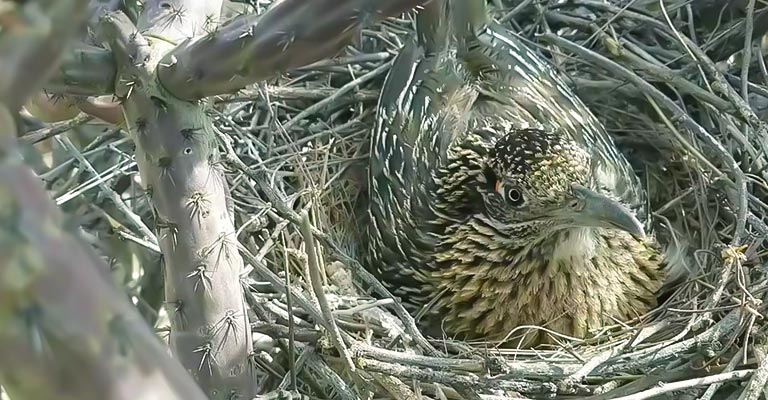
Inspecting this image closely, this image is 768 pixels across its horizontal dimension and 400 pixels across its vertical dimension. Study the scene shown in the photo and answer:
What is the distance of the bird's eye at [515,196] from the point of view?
2.41 metres

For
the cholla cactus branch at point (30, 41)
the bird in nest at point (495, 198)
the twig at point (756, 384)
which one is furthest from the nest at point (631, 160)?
the cholla cactus branch at point (30, 41)

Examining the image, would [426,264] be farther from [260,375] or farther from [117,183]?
[117,183]

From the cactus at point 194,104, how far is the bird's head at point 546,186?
887 millimetres

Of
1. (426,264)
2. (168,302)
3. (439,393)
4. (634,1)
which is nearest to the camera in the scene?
(168,302)

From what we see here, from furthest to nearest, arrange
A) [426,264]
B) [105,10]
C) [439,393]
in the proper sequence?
1. [426,264]
2. [439,393]
3. [105,10]

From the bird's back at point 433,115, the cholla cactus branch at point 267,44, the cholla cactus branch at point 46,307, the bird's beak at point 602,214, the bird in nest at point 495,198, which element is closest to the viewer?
the cholla cactus branch at point 46,307

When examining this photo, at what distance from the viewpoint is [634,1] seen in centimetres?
294

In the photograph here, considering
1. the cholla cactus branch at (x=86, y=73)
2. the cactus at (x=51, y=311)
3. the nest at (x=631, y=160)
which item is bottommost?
the nest at (x=631, y=160)

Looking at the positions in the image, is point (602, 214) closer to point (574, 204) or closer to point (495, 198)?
point (574, 204)

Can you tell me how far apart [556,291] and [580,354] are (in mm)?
311

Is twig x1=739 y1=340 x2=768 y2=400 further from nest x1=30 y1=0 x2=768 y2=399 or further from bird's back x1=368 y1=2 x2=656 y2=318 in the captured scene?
bird's back x1=368 y1=2 x2=656 y2=318

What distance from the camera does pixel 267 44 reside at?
145cm

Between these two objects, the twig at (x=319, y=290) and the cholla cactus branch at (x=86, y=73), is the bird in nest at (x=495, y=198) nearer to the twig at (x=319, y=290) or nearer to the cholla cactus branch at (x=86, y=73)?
the twig at (x=319, y=290)

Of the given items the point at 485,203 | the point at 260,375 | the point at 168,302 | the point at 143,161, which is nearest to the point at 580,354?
the point at 485,203
